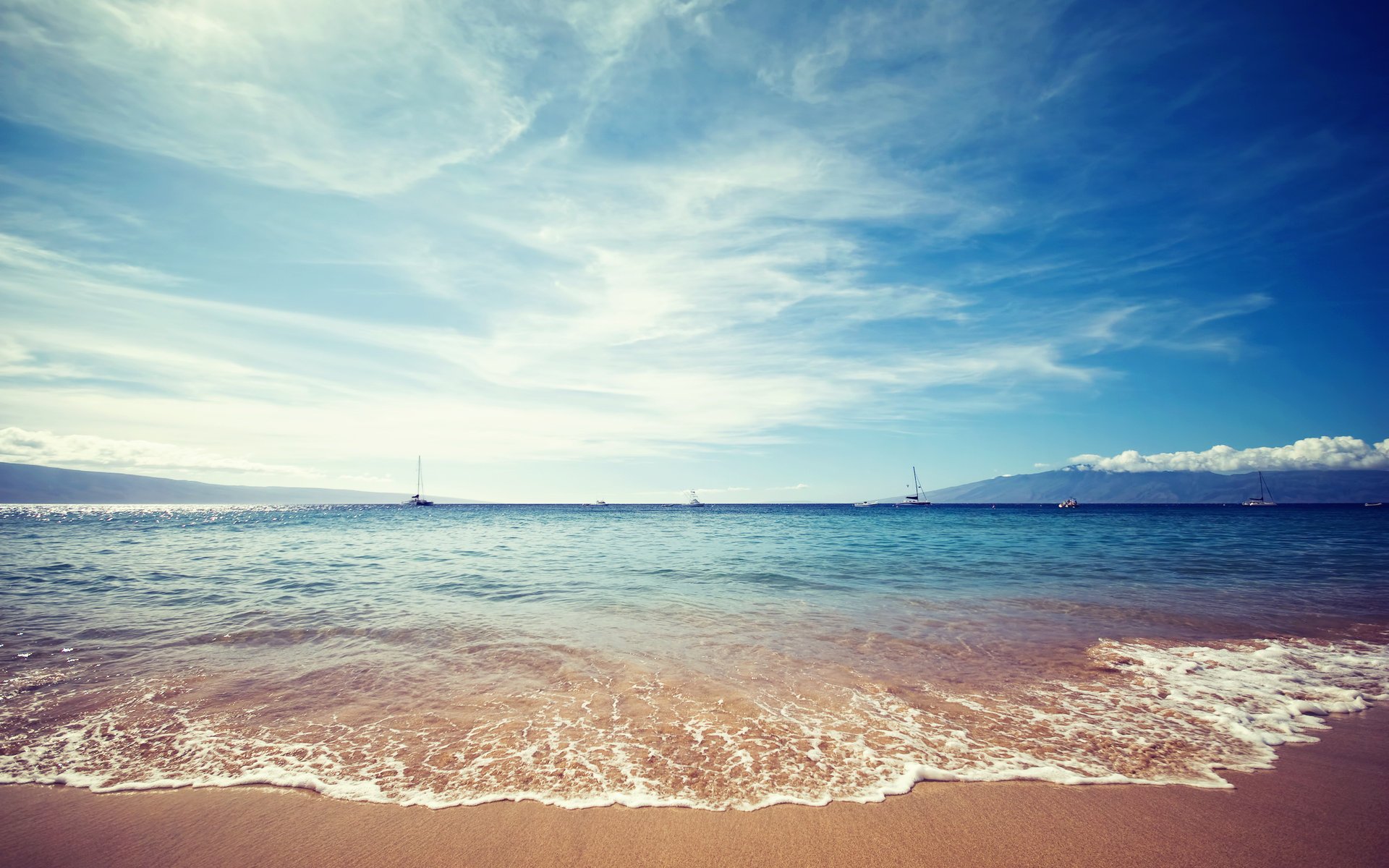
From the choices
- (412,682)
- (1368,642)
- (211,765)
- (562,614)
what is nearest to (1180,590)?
(1368,642)

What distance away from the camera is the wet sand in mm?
3746

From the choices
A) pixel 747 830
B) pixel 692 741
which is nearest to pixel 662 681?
pixel 692 741

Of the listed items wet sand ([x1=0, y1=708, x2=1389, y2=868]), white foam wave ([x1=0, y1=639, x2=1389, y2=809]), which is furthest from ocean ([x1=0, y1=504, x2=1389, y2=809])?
wet sand ([x1=0, y1=708, x2=1389, y2=868])

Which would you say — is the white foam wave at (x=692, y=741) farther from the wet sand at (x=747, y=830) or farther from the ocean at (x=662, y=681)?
the wet sand at (x=747, y=830)

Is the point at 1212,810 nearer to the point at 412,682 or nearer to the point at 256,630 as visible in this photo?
the point at 412,682

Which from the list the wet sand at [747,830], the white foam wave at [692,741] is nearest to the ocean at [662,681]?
the white foam wave at [692,741]

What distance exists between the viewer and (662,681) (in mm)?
7445

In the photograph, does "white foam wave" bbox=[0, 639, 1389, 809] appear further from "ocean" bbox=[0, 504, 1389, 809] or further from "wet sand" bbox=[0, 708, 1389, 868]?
"wet sand" bbox=[0, 708, 1389, 868]

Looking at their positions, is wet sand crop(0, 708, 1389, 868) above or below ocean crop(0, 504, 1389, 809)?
above

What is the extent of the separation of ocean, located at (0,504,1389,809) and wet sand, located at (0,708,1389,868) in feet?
0.78

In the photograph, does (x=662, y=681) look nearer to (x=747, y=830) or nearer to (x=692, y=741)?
(x=692, y=741)

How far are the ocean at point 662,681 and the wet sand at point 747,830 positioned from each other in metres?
0.24

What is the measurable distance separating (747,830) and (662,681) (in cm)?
353

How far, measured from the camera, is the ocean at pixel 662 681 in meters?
4.95
